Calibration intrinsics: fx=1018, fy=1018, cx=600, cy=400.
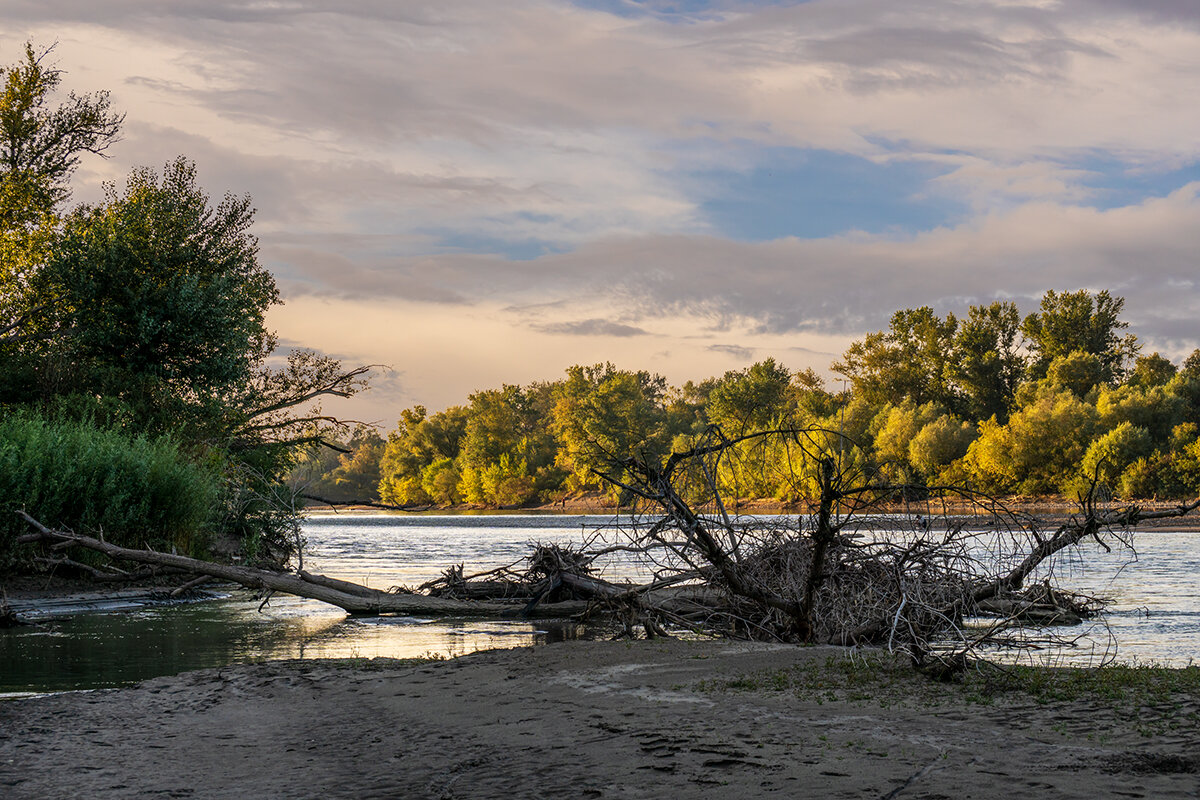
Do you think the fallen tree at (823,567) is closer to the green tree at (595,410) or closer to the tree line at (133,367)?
the tree line at (133,367)

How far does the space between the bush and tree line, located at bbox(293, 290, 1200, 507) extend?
23.8 m

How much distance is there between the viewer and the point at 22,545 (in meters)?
17.0

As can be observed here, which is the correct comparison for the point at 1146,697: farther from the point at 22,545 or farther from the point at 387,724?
the point at 22,545

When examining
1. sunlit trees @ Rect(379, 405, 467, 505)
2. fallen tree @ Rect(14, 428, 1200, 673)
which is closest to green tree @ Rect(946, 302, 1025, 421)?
sunlit trees @ Rect(379, 405, 467, 505)

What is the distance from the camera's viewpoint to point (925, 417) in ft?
327

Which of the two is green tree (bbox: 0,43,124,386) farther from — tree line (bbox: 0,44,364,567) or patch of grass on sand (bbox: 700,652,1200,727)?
patch of grass on sand (bbox: 700,652,1200,727)

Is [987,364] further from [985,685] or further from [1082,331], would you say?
[985,685]

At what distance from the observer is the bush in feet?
55.7

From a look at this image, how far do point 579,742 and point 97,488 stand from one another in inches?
591

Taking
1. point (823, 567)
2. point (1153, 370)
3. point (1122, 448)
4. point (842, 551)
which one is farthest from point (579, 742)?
point (1153, 370)

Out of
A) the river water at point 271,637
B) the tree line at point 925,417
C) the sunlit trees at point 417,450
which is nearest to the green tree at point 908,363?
the tree line at point 925,417

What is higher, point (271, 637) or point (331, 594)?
point (331, 594)

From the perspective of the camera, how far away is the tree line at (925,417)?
83.1 meters

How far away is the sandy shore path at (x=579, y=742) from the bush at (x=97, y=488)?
1007 cm
